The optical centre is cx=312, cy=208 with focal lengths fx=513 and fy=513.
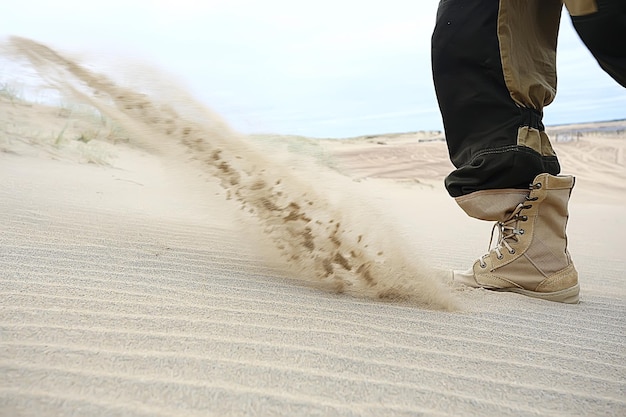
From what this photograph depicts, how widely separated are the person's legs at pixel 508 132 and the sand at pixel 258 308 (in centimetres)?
14

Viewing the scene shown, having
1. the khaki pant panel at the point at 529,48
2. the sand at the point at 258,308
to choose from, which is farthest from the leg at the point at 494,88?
the sand at the point at 258,308

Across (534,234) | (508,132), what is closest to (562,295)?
(534,234)

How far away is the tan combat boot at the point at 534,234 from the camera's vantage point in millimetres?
1735

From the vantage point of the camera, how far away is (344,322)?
1.29 meters

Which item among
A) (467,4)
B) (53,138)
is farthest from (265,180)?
(53,138)

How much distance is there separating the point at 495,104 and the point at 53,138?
Result: 539 centimetres

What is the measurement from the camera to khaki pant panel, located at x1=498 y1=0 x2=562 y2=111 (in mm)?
1666

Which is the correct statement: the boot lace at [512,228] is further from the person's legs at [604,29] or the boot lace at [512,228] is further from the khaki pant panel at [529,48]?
the person's legs at [604,29]

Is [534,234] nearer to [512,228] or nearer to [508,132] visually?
[512,228]

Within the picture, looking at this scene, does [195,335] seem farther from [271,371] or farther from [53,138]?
[53,138]

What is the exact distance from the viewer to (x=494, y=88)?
5.59 ft

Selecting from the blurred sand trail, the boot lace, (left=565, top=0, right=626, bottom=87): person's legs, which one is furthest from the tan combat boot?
(left=565, top=0, right=626, bottom=87): person's legs

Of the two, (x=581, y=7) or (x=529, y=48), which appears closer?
(x=581, y=7)

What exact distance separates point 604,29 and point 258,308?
1102 mm
